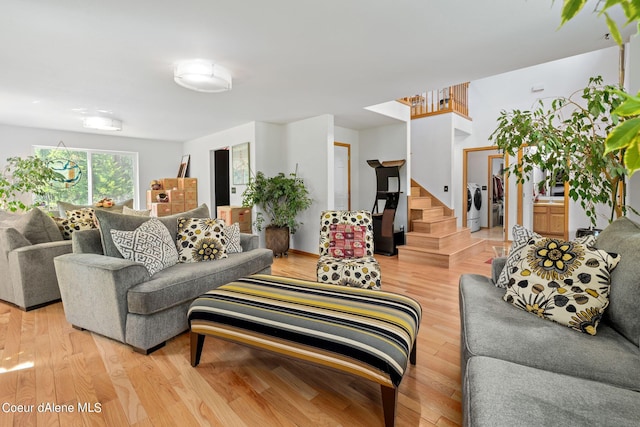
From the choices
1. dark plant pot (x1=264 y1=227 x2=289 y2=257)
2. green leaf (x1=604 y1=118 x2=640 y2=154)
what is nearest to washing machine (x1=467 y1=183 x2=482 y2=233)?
dark plant pot (x1=264 y1=227 x2=289 y2=257)

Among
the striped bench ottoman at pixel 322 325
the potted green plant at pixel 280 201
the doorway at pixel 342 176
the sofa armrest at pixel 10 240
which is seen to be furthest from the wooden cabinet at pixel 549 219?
the sofa armrest at pixel 10 240

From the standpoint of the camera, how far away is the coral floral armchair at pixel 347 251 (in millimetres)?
2719

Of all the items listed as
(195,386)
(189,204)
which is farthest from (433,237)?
(189,204)

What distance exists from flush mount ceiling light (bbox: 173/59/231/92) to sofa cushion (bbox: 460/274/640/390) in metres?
2.85

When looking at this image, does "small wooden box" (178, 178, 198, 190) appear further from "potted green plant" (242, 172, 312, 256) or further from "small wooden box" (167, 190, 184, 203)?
"potted green plant" (242, 172, 312, 256)

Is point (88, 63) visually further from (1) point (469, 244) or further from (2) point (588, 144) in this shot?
(1) point (469, 244)

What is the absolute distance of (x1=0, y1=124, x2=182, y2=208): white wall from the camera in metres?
5.64

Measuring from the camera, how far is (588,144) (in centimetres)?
196

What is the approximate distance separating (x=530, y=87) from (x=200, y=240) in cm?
637

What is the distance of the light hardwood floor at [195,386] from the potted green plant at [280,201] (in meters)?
2.78

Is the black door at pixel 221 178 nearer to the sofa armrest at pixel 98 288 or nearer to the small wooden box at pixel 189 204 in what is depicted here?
the small wooden box at pixel 189 204

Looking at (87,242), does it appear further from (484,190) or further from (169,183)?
(484,190)

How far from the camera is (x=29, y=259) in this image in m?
2.75

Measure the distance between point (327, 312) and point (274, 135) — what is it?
14.7 ft
